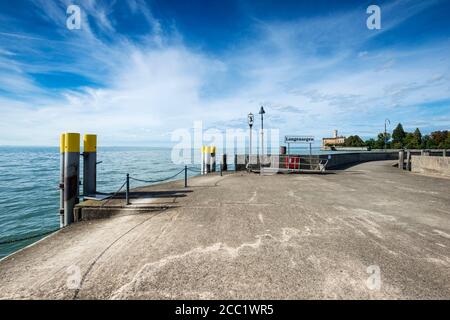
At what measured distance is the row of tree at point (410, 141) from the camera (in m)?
73.4

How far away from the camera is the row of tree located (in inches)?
2891

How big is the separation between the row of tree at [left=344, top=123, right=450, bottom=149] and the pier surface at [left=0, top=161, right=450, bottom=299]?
69535mm

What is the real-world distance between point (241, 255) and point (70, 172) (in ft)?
22.2

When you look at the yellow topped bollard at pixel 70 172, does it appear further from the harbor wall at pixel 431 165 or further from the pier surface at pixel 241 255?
the harbor wall at pixel 431 165

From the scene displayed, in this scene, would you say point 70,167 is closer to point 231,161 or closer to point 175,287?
point 175,287

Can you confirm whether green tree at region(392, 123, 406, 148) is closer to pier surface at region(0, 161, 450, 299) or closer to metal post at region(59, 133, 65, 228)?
pier surface at region(0, 161, 450, 299)

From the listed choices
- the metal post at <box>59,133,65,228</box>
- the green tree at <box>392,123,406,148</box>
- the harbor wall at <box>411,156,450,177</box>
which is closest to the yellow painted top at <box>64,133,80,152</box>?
the metal post at <box>59,133,65,228</box>

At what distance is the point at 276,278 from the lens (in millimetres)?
3191

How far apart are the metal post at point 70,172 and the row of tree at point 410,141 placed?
73.0 metres

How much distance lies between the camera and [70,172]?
7406mm

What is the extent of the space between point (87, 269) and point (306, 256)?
12.1 ft

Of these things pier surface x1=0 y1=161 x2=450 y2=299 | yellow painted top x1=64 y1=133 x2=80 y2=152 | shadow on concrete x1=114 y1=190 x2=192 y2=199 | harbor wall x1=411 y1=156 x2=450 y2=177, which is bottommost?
pier surface x1=0 y1=161 x2=450 y2=299

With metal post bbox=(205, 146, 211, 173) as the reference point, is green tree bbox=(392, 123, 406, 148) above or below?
above

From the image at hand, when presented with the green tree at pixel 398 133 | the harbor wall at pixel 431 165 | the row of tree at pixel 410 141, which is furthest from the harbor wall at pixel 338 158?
the green tree at pixel 398 133
